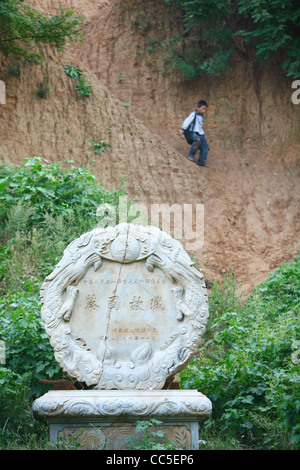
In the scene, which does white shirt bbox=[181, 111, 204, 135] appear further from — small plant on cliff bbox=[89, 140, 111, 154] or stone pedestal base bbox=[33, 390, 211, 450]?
stone pedestal base bbox=[33, 390, 211, 450]

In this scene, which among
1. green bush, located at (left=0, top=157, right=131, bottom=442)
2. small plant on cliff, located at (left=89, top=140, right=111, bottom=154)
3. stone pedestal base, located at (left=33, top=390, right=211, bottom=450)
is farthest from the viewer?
small plant on cliff, located at (left=89, top=140, right=111, bottom=154)

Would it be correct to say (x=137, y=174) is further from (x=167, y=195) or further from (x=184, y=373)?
(x=184, y=373)

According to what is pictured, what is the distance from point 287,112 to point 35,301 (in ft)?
32.1

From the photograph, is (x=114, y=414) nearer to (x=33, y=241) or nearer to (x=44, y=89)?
(x=33, y=241)

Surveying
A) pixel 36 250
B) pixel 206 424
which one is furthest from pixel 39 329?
pixel 36 250

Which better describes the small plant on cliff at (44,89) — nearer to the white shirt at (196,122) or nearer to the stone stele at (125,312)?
the white shirt at (196,122)

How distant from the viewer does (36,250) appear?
28.9 feet

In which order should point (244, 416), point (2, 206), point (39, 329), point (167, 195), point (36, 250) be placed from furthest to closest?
point (167, 195) < point (2, 206) < point (36, 250) < point (39, 329) < point (244, 416)

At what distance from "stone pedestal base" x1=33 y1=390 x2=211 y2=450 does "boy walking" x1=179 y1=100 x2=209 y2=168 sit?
918 cm

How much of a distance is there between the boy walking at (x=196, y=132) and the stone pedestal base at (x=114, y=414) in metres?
9.18

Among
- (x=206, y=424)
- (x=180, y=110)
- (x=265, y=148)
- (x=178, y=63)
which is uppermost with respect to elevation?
(x=178, y=63)

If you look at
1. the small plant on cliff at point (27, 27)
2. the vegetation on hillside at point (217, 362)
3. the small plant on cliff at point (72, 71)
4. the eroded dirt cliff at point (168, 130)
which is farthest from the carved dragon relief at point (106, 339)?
the small plant on cliff at point (72, 71)

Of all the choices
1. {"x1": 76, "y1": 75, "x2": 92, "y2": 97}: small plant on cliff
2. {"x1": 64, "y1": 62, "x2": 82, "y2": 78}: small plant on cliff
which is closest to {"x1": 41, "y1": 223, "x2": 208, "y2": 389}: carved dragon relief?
{"x1": 76, "y1": 75, "x2": 92, "y2": 97}: small plant on cliff

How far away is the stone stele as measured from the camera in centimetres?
527
